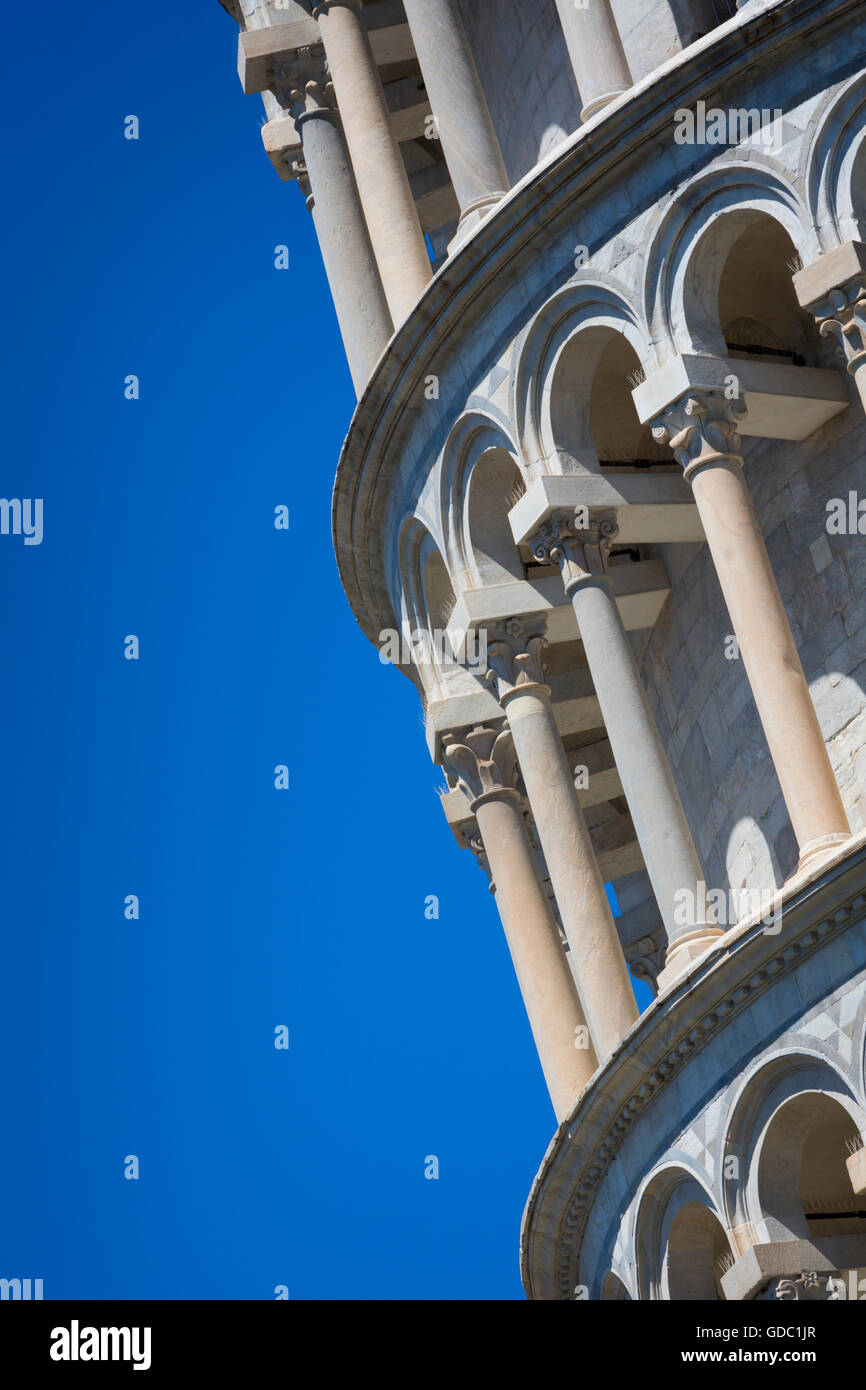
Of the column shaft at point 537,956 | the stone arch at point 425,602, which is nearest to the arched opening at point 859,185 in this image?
the stone arch at point 425,602

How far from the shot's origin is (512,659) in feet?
67.9

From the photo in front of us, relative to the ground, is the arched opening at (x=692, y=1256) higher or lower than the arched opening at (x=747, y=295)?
lower

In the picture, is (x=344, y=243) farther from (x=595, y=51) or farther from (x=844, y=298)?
(x=844, y=298)

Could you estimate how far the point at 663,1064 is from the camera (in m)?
17.4

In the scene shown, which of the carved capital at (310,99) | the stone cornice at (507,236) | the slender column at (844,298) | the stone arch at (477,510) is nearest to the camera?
the slender column at (844,298)

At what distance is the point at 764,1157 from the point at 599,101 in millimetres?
8757

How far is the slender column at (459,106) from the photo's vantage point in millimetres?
21312

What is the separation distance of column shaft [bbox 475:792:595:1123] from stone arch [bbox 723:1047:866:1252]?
2.69m

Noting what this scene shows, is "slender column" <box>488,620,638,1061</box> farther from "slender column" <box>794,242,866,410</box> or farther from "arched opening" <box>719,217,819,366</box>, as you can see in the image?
"slender column" <box>794,242,866,410</box>

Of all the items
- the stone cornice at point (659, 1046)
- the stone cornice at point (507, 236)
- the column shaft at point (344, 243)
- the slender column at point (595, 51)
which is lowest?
the stone cornice at point (659, 1046)

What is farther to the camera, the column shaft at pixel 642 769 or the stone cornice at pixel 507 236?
the stone cornice at pixel 507 236

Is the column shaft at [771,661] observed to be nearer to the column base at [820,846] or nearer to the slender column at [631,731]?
the column base at [820,846]

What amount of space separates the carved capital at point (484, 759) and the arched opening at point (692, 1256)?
5.26 meters
